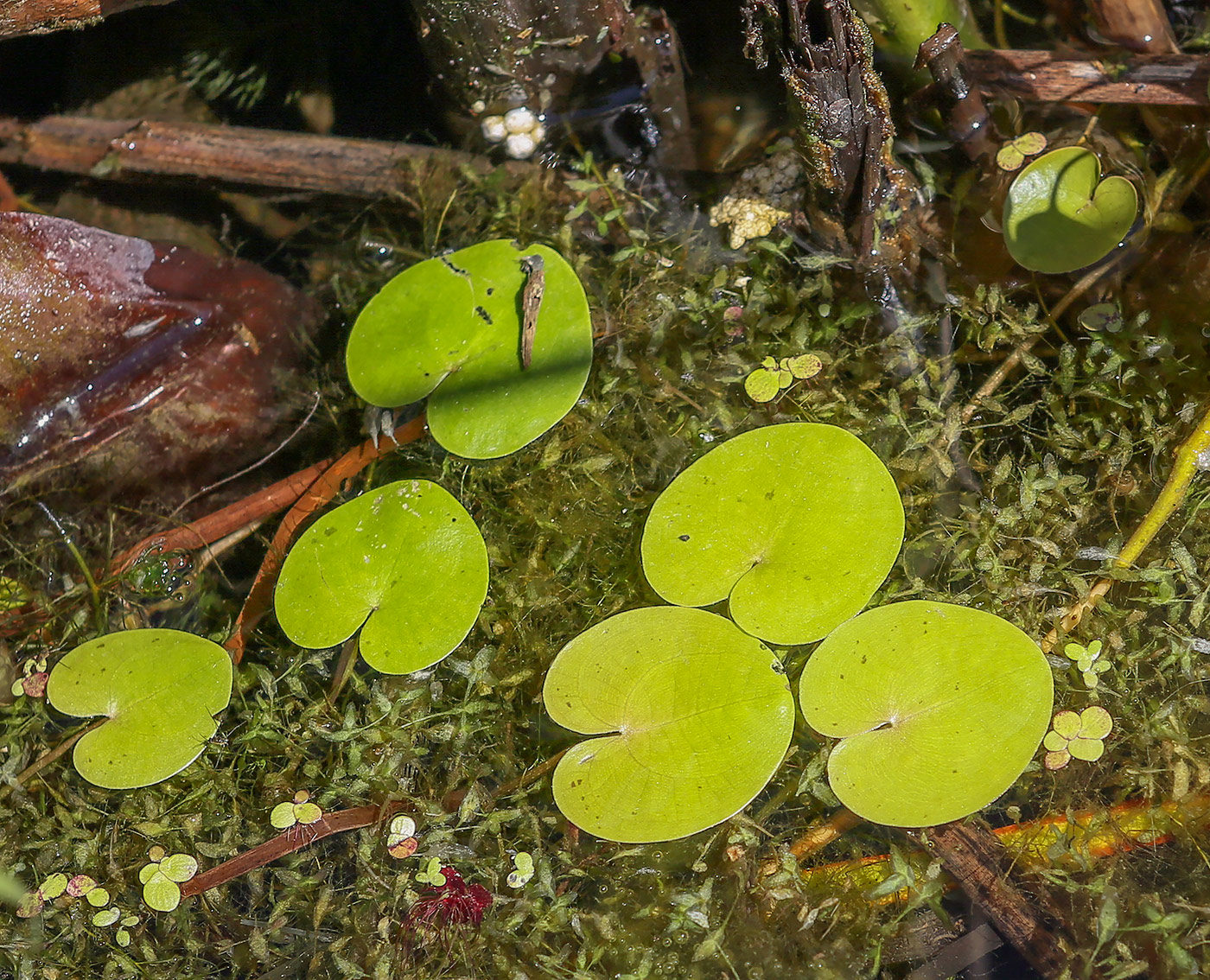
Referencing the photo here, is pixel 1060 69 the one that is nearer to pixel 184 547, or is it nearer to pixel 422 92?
pixel 422 92

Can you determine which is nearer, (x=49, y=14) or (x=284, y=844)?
(x=284, y=844)

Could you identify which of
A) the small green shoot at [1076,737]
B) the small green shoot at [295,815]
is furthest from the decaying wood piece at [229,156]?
the small green shoot at [1076,737]

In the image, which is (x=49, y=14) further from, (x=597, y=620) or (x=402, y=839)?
(x=402, y=839)

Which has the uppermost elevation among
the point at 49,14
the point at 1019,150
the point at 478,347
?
the point at 49,14

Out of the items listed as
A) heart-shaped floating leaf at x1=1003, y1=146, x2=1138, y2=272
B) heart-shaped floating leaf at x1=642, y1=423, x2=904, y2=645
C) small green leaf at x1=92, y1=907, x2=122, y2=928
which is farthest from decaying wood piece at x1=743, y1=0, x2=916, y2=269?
small green leaf at x1=92, y1=907, x2=122, y2=928

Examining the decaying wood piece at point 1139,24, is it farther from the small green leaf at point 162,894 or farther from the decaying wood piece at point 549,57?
the small green leaf at point 162,894

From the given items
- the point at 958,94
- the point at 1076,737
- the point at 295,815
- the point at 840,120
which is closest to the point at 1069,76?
the point at 958,94

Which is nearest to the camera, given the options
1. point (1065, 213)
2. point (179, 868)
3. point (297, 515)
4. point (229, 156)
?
point (179, 868)

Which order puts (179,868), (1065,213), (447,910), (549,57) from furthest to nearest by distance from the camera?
(549,57) → (1065,213) → (179,868) → (447,910)
